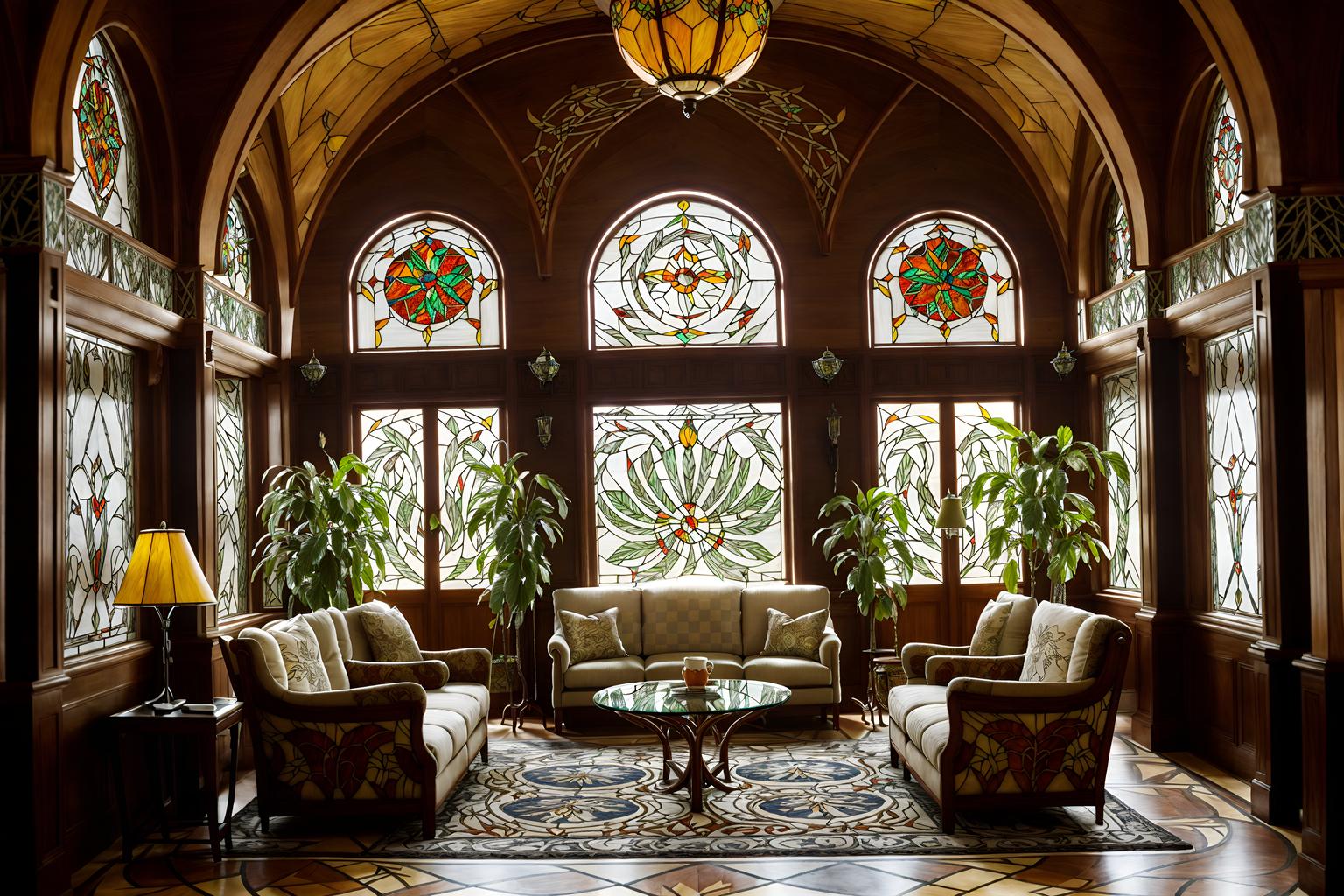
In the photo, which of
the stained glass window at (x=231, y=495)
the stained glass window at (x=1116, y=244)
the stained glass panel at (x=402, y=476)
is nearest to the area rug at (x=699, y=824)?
the stained glass window at (x=231, y=495)

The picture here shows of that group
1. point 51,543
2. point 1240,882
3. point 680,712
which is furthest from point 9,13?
point 1240,882

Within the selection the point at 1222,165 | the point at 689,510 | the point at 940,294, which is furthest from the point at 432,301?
the point at 1222,165

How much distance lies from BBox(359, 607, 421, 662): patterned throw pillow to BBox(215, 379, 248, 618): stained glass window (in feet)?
3.10

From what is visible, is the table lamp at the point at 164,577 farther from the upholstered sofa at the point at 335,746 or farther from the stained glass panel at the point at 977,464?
the stained glass panel at the point at 977,464

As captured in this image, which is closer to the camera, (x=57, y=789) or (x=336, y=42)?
(x=57, y=789)

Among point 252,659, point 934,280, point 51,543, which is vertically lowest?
point 252,659

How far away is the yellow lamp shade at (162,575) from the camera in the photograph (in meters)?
4.97

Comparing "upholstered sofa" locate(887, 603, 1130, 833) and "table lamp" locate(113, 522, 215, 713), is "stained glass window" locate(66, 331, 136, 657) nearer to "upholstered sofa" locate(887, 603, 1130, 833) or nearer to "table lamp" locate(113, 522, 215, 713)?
"table lamp" locate(113, 522, 215, 713)

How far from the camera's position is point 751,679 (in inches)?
295

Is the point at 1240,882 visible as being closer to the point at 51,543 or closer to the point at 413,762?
the point at 413,762

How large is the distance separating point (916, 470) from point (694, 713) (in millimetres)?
3596

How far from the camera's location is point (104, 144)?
18.5 ft

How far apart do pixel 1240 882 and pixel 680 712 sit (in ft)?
8.33

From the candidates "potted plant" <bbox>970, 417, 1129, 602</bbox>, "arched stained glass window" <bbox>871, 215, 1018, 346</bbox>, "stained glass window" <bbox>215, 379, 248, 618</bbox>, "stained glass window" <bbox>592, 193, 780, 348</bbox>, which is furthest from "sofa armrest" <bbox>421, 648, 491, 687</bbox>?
"arched stained glass window" <bbox>871, 215, 1018, 346</bbox>
